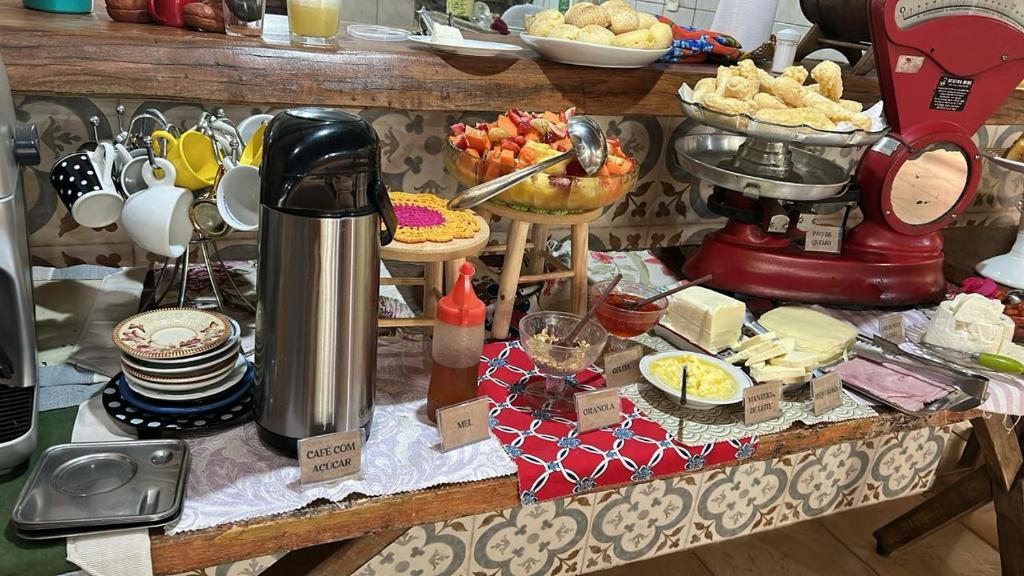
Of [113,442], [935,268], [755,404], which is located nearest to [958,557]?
[935,268]

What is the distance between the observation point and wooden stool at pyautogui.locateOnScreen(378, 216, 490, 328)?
1.13m

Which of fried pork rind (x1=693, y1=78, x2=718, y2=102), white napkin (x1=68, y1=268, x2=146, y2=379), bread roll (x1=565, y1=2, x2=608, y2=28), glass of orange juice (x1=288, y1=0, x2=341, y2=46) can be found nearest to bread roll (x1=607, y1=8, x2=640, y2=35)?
bread roll (x1=565, y1=2, x2=608, y2=28)

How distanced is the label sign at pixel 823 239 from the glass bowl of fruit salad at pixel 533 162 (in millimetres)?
514

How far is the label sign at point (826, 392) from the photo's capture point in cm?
125

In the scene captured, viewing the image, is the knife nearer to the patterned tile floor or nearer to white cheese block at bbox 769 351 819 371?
white cheese block at bbox 769 351 819 371

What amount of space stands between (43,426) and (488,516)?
1.17m

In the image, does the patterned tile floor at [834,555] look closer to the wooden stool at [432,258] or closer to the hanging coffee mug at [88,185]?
the wooden stool at [432,258]

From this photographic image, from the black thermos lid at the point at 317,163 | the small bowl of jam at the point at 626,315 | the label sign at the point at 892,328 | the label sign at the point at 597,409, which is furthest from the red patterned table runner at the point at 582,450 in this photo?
the label sign at the point at 892,328

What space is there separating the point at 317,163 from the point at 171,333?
1.22ft

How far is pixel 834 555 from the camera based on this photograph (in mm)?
2361

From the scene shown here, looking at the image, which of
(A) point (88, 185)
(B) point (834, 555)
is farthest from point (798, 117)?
(B) point (834, 555)

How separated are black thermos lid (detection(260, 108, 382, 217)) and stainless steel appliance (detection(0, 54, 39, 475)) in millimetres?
283

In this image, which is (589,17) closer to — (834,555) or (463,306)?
(463,306)

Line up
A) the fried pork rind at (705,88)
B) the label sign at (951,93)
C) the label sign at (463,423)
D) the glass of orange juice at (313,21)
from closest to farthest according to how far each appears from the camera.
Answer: the label sign at (463,423), the glass of orange juice at (313,21), the fried pork rind at (705,88), the label sign at (951,93)
